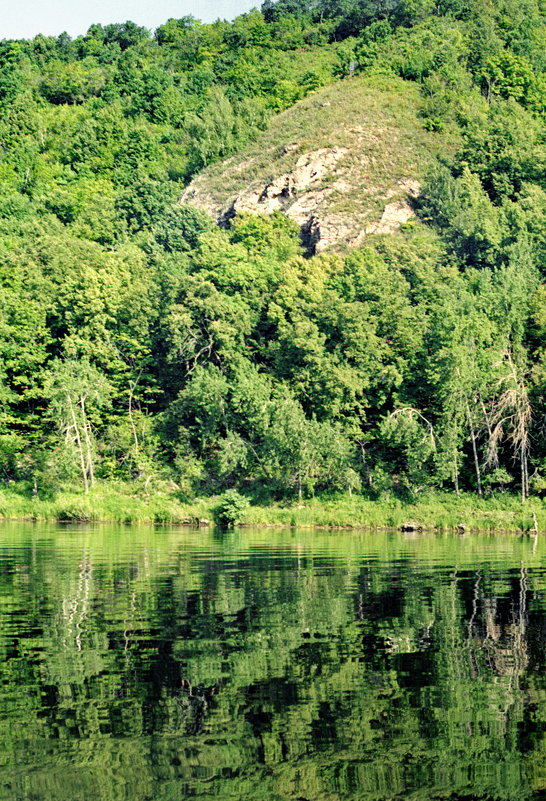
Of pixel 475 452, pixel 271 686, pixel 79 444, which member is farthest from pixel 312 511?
pixel 271 686

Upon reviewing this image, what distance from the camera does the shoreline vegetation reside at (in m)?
52.2

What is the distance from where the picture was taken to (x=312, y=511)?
56.2 metres

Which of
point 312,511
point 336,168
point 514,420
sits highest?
point 336,168

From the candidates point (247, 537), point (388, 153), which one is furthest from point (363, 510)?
point (388, 153)

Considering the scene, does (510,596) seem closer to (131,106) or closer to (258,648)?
(258,648)

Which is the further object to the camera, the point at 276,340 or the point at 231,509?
the point at 276,340

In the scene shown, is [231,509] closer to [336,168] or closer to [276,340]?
[276,340]

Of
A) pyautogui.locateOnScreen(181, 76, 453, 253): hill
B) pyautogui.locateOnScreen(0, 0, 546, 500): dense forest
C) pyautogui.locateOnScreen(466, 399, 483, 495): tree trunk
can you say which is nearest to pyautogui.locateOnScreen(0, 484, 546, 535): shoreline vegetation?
pyautogui.locateOnScreen(466, 399, 483, 495): tree trunk

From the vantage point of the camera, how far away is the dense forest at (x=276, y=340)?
60.7 meters

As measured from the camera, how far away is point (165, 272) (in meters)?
78.4

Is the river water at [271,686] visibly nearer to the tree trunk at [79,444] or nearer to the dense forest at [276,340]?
the dense forest at [276,340]

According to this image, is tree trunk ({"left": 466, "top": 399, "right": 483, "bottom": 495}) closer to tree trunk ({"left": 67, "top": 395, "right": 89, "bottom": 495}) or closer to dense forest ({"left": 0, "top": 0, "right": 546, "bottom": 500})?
dense forest ({"left": 0, "top": 0, "right": 546, "bottom": 500})

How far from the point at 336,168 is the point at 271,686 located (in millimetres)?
105400

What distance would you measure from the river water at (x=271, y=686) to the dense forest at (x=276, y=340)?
34.0m
